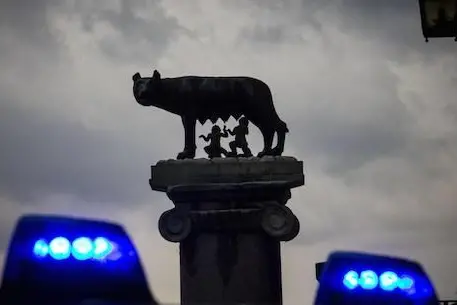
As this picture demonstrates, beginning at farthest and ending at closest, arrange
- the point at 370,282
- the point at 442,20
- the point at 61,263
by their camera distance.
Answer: the point at 442,20 < the point at 370,282 < the point at 61,263

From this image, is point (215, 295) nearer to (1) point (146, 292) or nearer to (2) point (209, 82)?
(2) point (209, 82)

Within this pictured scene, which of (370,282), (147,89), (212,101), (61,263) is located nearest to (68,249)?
(61,263)

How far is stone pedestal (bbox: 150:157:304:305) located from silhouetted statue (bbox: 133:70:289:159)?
0.74 metres

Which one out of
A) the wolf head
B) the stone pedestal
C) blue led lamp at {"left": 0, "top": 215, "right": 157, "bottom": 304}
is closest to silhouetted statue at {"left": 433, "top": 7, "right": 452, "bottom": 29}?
blue led lamp at {"left": 0, "top": 215, "right": 157, "bottom": 304}

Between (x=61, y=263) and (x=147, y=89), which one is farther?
(x=147, y=89)

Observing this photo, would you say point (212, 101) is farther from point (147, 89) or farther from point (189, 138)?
point (147, 89)

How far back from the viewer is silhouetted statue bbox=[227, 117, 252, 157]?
18.6 metres

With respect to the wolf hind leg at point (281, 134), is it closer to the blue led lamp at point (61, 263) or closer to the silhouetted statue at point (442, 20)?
the silhouetted statue at point (442, 20)

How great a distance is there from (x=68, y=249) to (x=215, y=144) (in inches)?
623

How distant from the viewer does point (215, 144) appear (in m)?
18.5

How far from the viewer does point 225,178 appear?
17.8m

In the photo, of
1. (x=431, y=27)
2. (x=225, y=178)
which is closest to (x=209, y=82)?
(x=225, y=178)

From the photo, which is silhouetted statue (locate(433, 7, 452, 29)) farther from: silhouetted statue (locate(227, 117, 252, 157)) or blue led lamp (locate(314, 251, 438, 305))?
silhouetted statue (locate(227, 117, 252, 157))

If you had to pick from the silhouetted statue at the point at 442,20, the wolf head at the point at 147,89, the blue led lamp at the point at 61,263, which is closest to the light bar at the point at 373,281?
the blue led lamp at the point at 61,263
